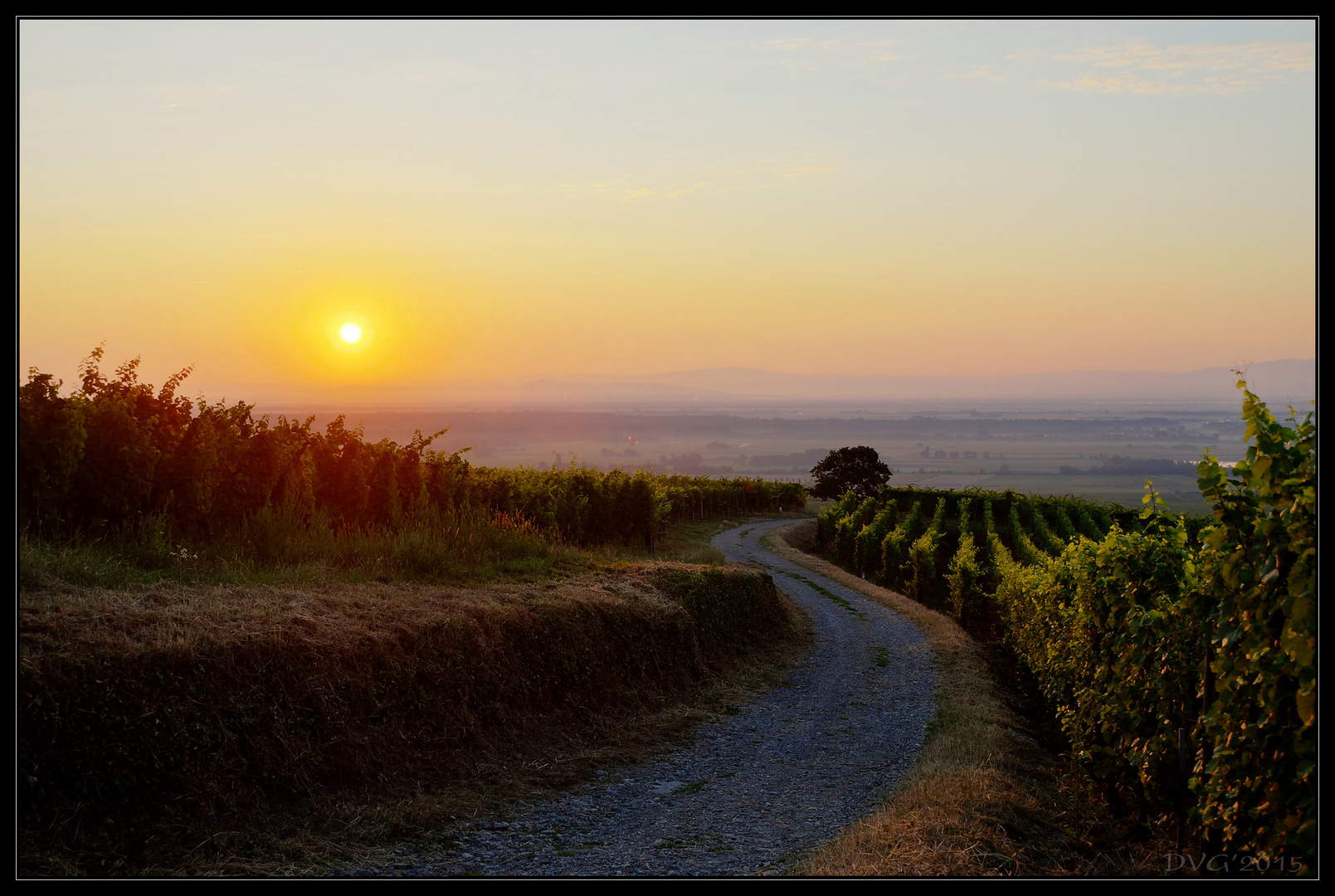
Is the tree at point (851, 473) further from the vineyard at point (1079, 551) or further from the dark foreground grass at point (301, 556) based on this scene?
the dark foreground grass at point (301, 556)

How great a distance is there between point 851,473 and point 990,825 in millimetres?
69152

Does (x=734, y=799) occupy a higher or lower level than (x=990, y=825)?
lower

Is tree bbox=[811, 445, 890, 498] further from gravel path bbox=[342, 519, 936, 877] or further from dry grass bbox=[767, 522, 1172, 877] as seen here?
dry grass bbox=[767, 522, 1172, 877]

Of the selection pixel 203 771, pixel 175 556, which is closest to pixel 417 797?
pixel 203 771

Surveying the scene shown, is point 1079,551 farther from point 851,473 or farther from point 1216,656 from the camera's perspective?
point 851,473

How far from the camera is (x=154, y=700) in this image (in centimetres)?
629

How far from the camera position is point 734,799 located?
824 cm

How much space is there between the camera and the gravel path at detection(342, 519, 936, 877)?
6.38m

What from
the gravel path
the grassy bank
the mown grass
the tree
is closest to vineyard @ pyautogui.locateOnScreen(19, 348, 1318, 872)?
the mown grass

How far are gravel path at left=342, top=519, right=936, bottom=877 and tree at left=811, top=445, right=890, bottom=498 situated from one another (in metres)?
59.7

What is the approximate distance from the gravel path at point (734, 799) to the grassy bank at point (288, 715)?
22.2 inches

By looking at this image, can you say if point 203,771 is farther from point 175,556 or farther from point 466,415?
point 466,415

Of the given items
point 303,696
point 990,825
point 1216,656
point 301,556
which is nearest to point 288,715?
point 303,696

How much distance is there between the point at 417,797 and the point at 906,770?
5556 mm
